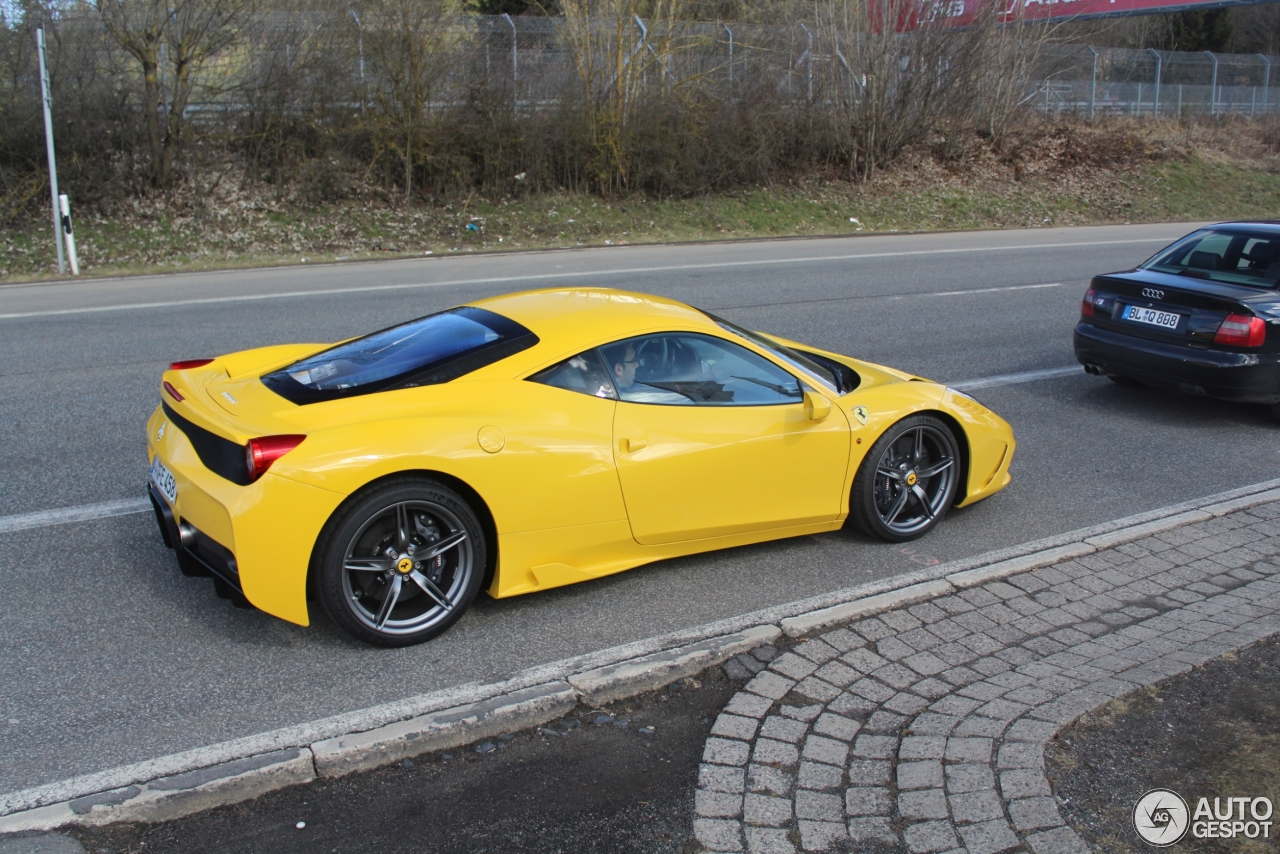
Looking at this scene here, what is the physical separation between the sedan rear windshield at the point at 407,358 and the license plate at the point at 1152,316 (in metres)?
5.32

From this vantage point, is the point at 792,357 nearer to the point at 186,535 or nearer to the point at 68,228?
the point at 186,535

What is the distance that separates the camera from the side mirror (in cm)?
514

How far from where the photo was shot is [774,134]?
79.4 ft

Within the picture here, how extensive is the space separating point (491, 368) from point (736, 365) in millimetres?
1219

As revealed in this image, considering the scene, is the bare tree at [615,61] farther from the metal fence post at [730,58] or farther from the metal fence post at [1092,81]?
the metal fence post at [1092,81]

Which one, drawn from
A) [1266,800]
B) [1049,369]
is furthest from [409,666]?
[1049,369]

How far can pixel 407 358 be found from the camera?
4.82m

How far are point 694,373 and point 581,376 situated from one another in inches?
23.7

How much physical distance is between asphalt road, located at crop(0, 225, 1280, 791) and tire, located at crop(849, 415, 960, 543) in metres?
0.14

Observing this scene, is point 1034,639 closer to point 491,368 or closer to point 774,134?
point 491,368

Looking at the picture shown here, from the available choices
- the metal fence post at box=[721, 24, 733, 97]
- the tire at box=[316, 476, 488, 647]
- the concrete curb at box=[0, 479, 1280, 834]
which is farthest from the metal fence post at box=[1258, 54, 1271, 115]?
the tire at box=[316, 476, 488, 647]

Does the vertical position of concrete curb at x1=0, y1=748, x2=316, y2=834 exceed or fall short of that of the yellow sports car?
it falls short

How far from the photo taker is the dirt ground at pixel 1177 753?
3.32 m

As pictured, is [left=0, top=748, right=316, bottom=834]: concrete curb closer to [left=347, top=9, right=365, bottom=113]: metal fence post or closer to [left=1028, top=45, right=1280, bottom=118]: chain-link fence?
[left=347, top=9, right=365, bottom=113]: metal fence post
